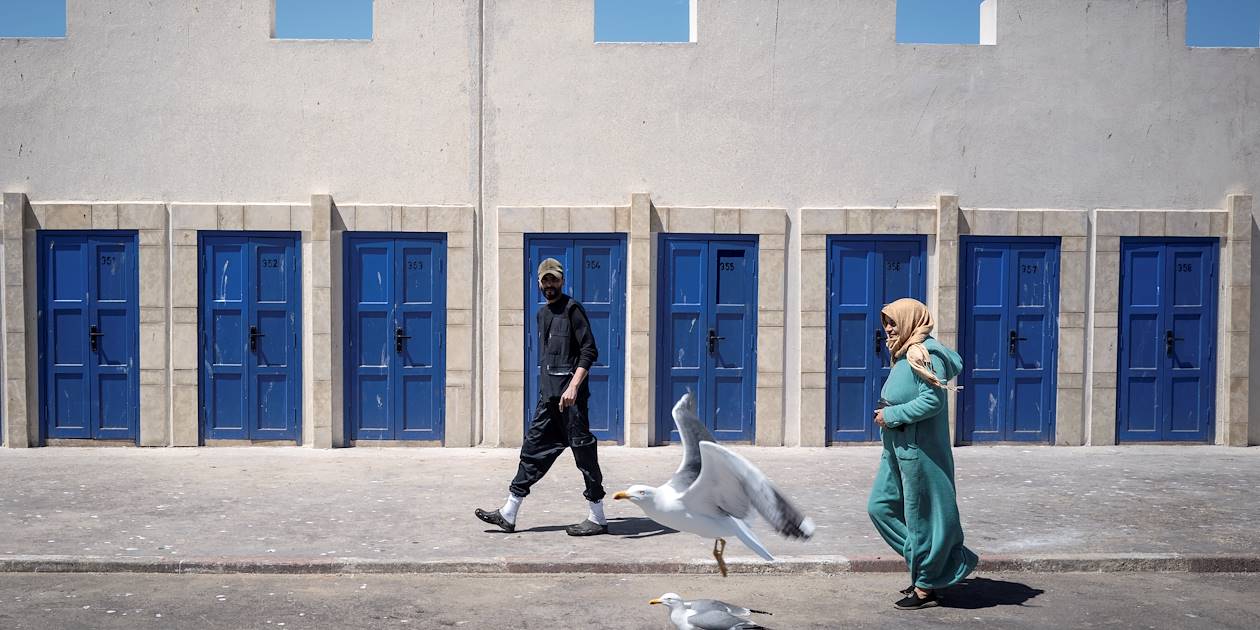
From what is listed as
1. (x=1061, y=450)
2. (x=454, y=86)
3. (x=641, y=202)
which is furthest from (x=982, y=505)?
(x=454, y=86)

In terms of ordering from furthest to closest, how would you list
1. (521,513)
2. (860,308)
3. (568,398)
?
(860,308) → (521,513) → (568,398)

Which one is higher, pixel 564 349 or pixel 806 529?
pixel 564 349

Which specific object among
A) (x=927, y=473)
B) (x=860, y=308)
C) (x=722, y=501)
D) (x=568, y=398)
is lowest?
(x=927, y=473)

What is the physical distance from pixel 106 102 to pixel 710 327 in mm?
6558

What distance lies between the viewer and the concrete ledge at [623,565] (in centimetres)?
723

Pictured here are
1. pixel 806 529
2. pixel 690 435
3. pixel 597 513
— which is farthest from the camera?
pixel 597 513

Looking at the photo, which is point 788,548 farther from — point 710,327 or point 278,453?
point 278,453

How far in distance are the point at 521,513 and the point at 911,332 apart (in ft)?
11.7

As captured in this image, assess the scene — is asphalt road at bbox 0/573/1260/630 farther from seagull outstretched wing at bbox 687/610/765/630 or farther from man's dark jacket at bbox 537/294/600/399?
man's dark jacket at bbox 537/294/600/399

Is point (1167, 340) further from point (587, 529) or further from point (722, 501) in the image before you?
point (722, 501)

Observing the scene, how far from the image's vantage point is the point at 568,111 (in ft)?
41.1

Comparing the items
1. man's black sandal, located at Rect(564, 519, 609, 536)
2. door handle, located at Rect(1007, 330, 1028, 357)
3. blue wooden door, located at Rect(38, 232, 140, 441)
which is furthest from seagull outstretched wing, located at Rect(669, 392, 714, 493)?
blue wooden door, located at Rect(38, 232, 140, 441)

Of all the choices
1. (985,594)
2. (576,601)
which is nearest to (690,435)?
(576,601)

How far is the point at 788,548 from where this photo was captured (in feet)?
25.6
